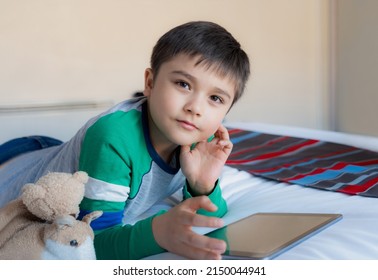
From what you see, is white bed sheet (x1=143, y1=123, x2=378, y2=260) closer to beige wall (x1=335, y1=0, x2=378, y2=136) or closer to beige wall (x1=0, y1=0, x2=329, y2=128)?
beige wall (x1=0, y1=0, x2=329, y2=128)

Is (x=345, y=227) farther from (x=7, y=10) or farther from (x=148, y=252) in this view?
(x=7, y=10)

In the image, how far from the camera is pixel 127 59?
2566 mm

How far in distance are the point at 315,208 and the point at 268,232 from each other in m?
0.25

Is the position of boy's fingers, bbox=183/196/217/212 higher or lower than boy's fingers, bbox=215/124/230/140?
lower

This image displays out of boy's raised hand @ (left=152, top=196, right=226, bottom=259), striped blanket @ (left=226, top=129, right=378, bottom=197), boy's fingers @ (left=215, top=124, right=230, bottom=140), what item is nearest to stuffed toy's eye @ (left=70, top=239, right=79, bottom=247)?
boy's raised hand @ (left=152, top=196, right=226, bottom=259)

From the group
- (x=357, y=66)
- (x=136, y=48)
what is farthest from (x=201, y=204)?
(x=357, y=66)

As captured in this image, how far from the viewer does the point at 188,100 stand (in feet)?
3.02

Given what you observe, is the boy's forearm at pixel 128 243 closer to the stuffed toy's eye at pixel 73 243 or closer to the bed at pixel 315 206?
the bed at pixel 315 206

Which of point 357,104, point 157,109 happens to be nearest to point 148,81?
point 157,109

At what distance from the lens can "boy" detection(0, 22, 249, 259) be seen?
85 centimetres

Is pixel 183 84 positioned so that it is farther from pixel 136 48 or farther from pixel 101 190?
pixel 136 48

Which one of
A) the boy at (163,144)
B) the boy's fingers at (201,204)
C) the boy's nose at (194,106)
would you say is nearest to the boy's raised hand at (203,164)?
the boy at (163,144)

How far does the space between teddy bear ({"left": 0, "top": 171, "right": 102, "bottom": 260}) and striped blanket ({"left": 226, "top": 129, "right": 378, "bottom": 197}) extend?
70cm

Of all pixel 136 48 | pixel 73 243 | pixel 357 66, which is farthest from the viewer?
pixel 357 66
